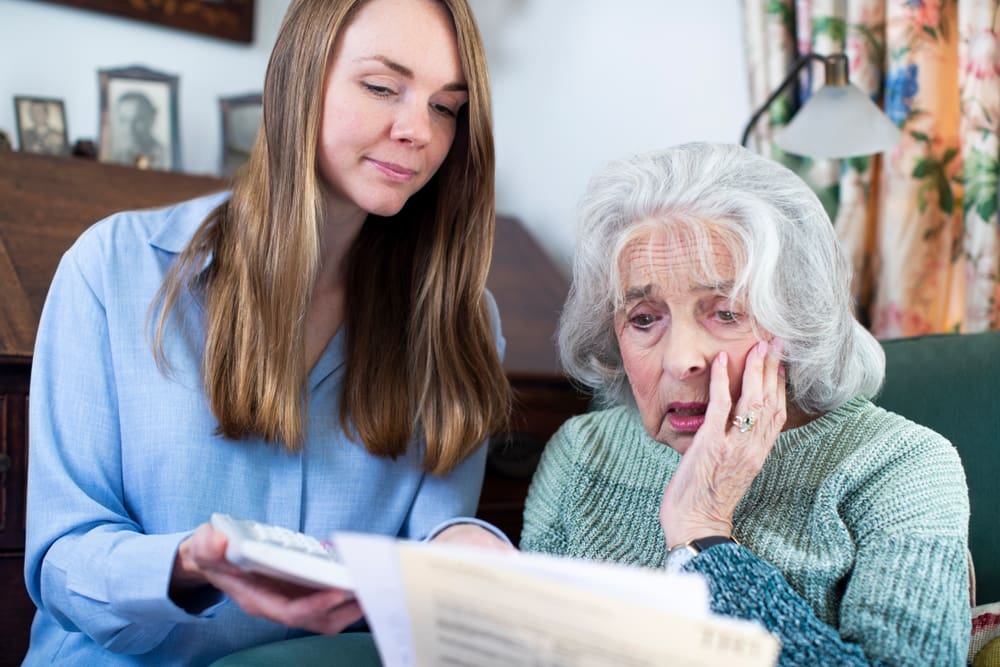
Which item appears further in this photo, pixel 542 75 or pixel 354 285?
pixel 542 75

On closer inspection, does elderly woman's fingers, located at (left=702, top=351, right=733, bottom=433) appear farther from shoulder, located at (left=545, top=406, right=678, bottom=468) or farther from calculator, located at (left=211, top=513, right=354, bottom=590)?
→ calculator, located at (left=211, top=513, right=354, bottom=590)

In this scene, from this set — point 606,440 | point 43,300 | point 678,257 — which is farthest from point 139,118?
point 678,257

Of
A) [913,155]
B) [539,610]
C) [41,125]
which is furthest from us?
[41,125]

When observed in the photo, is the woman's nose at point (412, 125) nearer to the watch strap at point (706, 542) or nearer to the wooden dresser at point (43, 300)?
the wooden dresser at point (43, 300)

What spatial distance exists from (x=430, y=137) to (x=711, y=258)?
0.41 meters

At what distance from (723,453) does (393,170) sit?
0.56 metres

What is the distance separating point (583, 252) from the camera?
1.31 m

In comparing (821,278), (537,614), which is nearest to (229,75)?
(821,278)

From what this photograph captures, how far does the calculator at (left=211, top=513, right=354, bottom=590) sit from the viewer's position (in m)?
0.80

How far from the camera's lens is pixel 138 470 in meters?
1.25

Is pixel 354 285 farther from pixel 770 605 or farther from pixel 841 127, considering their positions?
pixel 841 127

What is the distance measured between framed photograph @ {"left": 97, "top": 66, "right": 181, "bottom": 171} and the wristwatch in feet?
5.62

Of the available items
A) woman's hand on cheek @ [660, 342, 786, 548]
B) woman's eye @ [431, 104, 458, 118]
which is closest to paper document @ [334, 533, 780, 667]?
woman's hand on cheek @ [660, 342, 786, 548]

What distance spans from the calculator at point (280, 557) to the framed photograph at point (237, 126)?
177 cm
